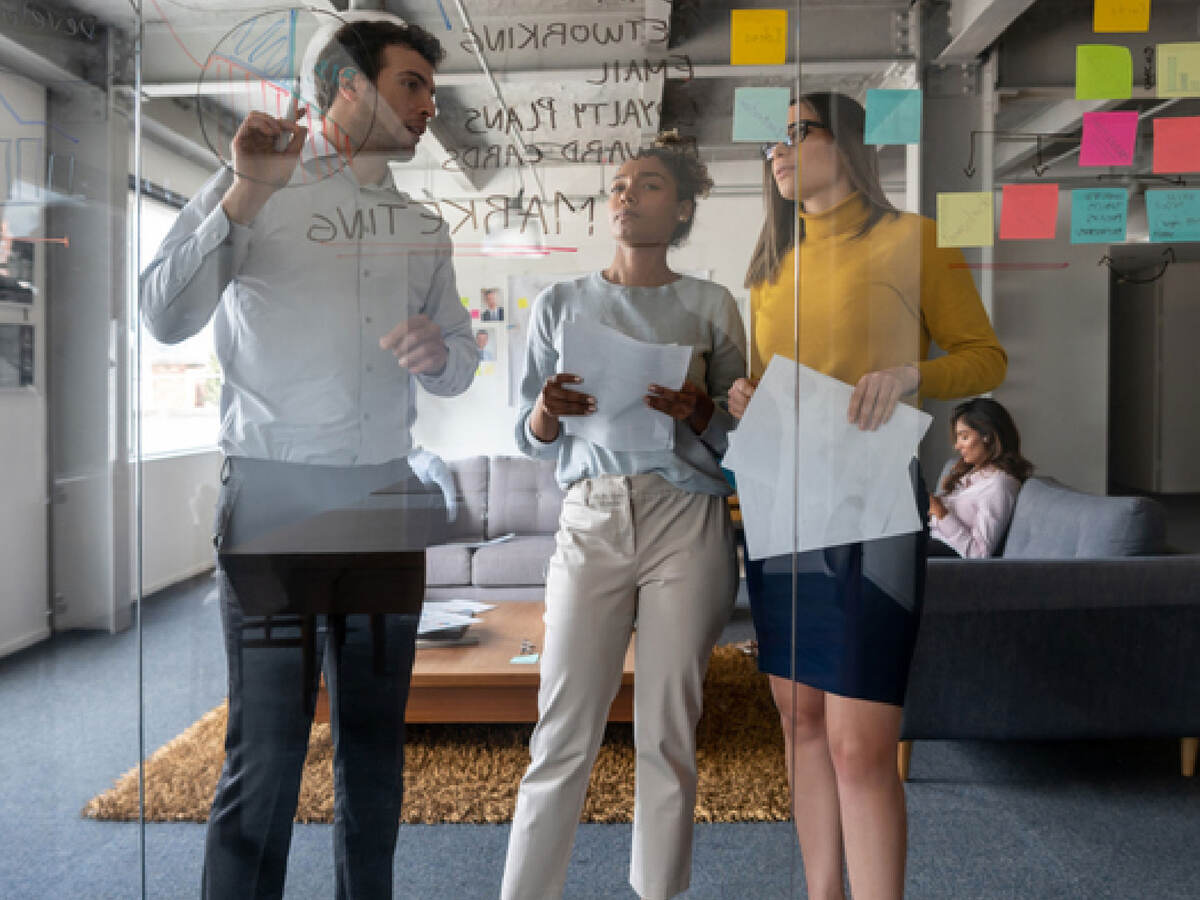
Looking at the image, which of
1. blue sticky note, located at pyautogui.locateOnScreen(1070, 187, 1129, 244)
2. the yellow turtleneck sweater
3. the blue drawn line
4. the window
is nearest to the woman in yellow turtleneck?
the yellow turtleneck sweater

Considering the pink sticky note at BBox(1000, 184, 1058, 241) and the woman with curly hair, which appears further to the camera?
the pink sticky note at BBox(1000, 184, 1058, 241)

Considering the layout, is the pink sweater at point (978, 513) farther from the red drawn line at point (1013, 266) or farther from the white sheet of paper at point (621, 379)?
the white sheet of paper at point (621, 379)

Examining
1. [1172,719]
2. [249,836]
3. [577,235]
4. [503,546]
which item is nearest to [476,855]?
[249,836]

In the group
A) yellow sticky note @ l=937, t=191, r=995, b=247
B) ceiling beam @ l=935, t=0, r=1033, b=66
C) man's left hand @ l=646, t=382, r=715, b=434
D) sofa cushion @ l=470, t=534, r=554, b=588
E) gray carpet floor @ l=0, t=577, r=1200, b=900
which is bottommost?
gray carpet floor @ l=0, t=577, r=1200, b=900

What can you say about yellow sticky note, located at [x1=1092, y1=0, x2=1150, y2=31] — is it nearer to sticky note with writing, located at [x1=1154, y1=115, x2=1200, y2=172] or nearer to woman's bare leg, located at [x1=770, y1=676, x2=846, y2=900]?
sticky note with writing, located at [x1=1154, y1=115, x2=1200, y2=172]

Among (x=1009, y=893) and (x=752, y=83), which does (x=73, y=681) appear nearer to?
(x=752, y=83)

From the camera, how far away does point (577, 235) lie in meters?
1.30

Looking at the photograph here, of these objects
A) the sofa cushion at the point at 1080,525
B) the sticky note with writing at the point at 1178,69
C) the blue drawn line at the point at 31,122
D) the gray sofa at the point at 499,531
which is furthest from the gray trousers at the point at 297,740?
the sticky note with writing at the point at 1178,69

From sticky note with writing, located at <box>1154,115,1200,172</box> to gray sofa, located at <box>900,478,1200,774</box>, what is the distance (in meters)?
0.55

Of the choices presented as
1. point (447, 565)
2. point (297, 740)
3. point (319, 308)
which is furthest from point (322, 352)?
point (297, 740)

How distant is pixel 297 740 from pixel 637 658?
58 centimetres

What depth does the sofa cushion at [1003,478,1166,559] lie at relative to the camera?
1404mm

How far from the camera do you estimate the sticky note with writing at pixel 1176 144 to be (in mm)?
1364

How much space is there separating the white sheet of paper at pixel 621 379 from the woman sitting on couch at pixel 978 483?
46 cm
